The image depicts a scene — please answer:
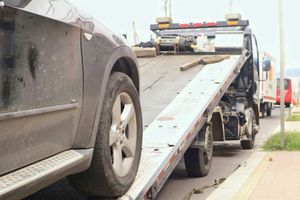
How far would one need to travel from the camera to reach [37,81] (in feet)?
9.73

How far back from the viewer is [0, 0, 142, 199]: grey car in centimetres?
271

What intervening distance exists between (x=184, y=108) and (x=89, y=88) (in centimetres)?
378

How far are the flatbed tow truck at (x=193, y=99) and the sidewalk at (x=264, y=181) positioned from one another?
0.68 meters

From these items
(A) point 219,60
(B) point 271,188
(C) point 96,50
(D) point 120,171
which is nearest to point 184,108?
(B) point 271,188

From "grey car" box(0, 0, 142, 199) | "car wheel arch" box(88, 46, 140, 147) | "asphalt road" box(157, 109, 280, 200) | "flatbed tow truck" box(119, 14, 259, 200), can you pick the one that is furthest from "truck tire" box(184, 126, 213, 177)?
"grey car" box(0, 0, 142, 199)

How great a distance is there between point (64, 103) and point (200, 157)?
4.72 metres

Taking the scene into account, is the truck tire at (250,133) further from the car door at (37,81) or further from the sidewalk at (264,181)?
the car door at (37,81)

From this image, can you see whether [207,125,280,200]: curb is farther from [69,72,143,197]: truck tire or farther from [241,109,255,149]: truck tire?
[69,72,143,197]: truck tire

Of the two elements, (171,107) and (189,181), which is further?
(189,181)

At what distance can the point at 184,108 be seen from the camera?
7.26 metres

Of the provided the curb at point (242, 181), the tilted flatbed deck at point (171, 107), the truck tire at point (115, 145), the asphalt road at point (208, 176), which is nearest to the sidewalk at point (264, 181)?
the curb at point (242, 181)

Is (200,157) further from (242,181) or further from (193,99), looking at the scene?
(193,99)

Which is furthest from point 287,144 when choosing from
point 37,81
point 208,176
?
point 37,81

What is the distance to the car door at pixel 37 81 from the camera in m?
2.67
